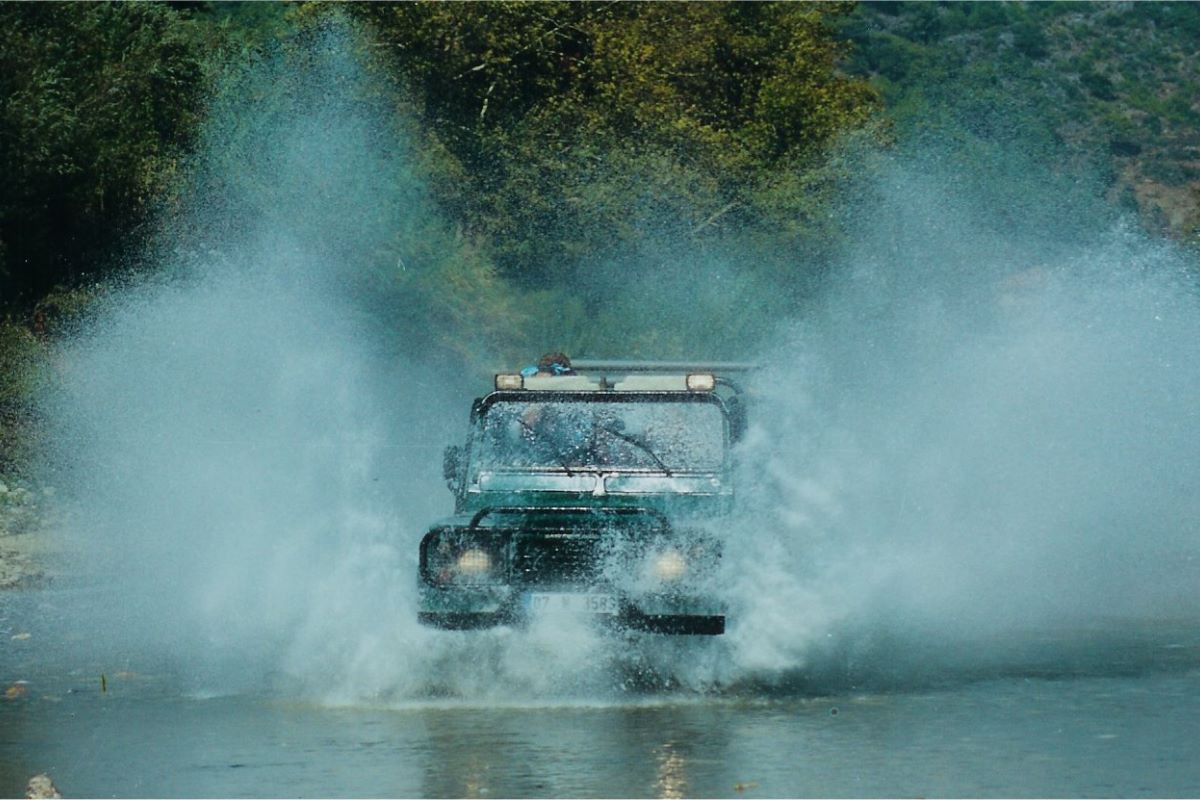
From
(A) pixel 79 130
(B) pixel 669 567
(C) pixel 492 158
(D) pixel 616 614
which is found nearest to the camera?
(D) pixel 616 614

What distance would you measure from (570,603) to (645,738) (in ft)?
4.28

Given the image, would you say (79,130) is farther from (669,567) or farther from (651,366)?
(669,567)

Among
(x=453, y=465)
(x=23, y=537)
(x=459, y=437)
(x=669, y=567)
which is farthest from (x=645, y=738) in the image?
(x=459, y=437)

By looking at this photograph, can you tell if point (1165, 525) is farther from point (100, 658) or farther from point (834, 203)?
point (834, 203)

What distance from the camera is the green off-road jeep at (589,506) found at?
11570mm

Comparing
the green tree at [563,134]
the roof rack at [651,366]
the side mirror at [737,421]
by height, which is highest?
the green tree at [563,134]

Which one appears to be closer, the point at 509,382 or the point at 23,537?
the point at 509,382

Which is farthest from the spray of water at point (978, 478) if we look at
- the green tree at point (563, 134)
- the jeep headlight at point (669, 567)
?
the green tree at point (563, 134)

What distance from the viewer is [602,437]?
43.1ft

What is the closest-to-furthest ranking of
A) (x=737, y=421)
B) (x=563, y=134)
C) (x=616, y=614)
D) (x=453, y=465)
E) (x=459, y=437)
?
(x=616, y=614), (x=453, y=465), (x=737, y=421), (x=459, y=437), (x=563, y=134)

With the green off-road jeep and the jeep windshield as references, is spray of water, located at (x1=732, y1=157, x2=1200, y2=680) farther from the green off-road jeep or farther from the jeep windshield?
the green off-road jeep

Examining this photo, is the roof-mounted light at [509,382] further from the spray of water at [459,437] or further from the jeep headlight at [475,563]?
the jeep headlight at [475,563]

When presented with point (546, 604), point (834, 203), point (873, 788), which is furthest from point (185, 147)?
point (873, 788)

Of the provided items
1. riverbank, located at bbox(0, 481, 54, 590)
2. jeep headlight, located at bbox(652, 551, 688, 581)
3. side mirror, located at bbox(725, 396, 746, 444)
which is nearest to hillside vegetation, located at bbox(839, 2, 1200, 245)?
riverbank, located at bbox(0, 481, 54, 590)
